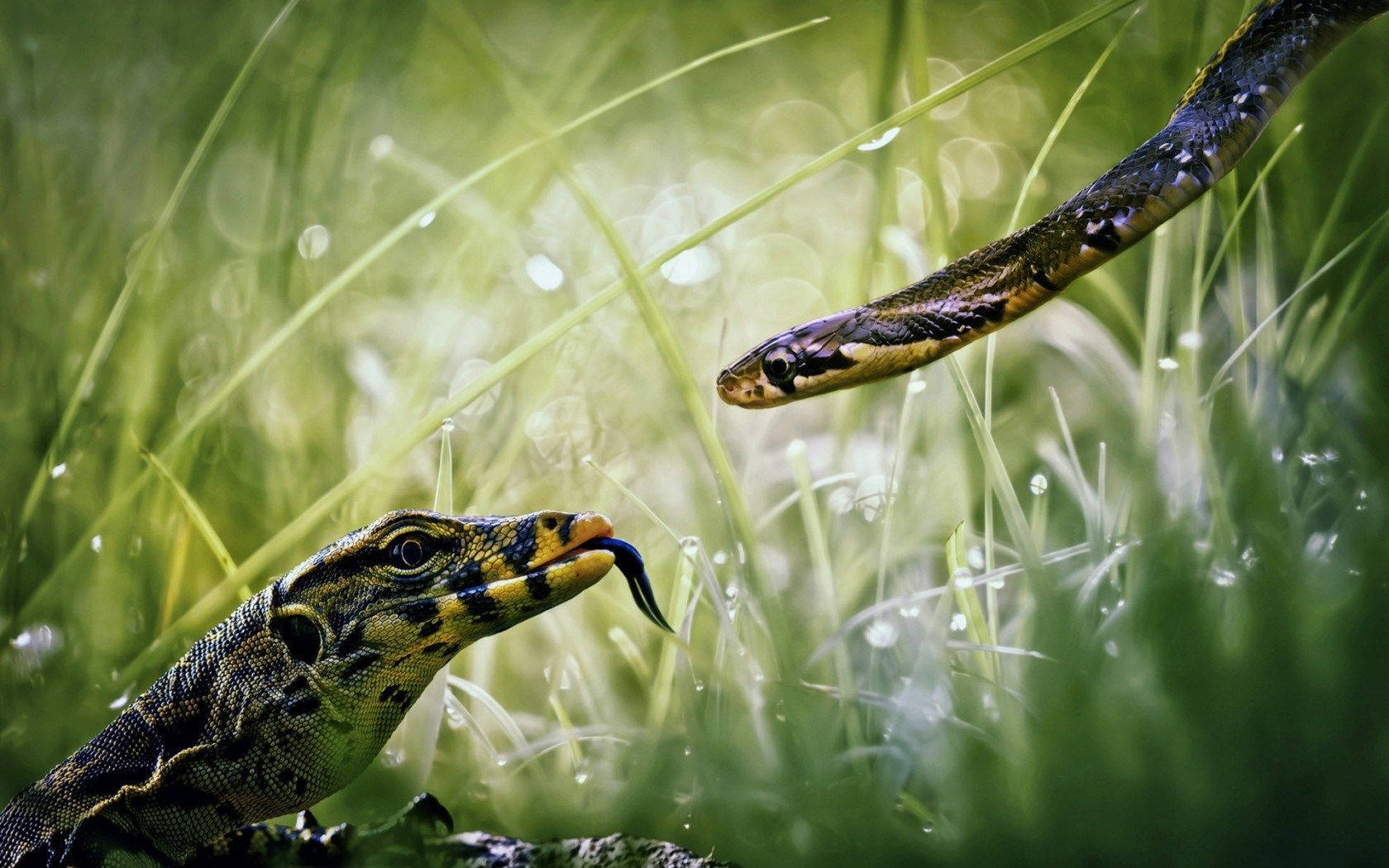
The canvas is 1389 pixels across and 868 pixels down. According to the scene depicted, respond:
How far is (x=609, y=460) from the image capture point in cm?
136

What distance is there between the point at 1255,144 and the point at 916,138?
1.43 feet

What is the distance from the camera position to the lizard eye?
1047 mm

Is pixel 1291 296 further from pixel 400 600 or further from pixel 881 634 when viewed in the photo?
pixel 400 600

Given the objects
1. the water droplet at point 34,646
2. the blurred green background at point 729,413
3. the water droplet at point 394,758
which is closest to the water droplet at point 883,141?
the blurred green background at point 729,413

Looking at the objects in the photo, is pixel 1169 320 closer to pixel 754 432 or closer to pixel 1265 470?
pixel 1265 470

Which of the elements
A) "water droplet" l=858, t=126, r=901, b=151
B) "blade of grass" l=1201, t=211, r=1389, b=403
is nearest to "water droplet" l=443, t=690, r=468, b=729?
"water droplet" l=858, t=126, r=901, b=151

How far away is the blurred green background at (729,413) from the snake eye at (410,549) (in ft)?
0.96

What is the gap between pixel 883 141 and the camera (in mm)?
1288

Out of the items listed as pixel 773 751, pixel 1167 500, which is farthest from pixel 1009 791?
pixel 1167 500

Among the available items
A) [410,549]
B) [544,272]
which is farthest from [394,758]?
[544,272]

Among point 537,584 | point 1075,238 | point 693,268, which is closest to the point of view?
point 537,584

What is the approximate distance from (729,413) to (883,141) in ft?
1.42

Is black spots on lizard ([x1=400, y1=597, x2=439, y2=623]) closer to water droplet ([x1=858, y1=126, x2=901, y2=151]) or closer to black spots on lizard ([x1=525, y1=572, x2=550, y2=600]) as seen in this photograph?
black spots on lizard ([x1=525, y1=572, x2=550, y2=600])

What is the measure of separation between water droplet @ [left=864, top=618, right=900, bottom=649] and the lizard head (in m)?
0.39
